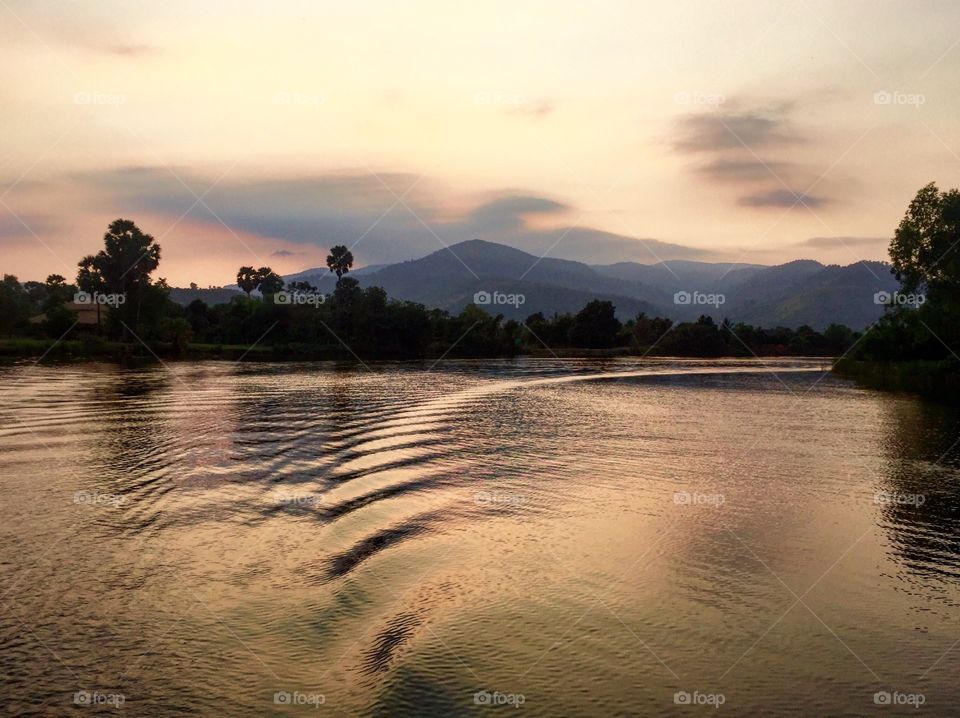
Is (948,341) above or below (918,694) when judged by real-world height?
above

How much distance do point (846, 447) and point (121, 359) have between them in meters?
76.3

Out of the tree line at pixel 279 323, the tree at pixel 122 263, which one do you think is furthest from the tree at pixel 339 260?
the tree at pixel 122 263

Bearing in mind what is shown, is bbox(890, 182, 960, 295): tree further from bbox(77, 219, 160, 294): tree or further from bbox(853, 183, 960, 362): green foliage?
bbox(77, 219, 160, 294): tree

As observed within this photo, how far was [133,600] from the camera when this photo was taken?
1099cm

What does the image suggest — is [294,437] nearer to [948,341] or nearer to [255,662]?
[255,662]

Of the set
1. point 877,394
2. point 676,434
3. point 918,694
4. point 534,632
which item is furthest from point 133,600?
point 877,394

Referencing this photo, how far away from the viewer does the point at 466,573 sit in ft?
41.3

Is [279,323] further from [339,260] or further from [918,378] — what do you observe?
[918,378]

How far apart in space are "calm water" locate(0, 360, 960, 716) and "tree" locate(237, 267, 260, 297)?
161947 millimetres

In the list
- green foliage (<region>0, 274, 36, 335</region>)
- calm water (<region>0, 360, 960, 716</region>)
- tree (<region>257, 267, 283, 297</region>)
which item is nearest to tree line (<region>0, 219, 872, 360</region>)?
green foliage (<region>0, 274, 36, 335</region>)

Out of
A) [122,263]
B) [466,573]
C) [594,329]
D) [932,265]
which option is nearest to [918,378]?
[932,265]

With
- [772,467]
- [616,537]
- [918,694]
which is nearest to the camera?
[918,694]

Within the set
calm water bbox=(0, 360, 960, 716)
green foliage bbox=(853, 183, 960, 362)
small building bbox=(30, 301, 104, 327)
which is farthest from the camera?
small building bbox=(30, 301, 104, 327)

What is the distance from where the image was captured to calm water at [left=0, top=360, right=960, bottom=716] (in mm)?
8805
